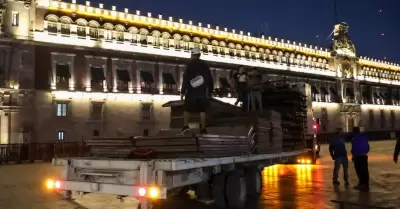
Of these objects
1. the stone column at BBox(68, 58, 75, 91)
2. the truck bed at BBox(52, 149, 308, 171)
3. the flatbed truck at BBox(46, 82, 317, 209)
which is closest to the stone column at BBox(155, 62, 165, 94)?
the stone column at BBox(68, 58, 75, 91)

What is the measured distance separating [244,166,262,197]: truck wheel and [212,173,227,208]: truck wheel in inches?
56.9

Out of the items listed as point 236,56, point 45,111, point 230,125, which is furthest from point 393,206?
point 236,56

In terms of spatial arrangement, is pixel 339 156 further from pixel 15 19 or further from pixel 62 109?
pixel 15 19

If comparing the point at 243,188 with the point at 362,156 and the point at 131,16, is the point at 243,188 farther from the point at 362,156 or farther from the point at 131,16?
the point at 131,16

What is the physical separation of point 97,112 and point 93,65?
16.3 ft

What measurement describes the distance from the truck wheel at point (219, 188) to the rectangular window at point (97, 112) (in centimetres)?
3179

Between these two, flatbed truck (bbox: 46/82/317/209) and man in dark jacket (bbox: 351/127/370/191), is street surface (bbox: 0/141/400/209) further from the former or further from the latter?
flatbed truck (bbox: 46/82/317/209)

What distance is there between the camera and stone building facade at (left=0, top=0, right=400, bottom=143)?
34188mm

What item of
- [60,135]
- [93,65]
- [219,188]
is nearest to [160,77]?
[93,65]

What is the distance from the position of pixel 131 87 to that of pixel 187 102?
33.8 metres

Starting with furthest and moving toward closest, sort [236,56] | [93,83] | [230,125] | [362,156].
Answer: [236,56], [93,83], [362,156], [230,125]

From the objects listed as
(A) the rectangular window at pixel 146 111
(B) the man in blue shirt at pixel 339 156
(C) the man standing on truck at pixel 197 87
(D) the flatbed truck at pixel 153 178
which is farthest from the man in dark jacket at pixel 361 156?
(A) the rectangular window at pixel 146 111

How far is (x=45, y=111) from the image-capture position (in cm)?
3488

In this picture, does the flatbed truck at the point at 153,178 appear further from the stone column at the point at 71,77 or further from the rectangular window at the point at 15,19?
the rectangular window at the point at 15,19
